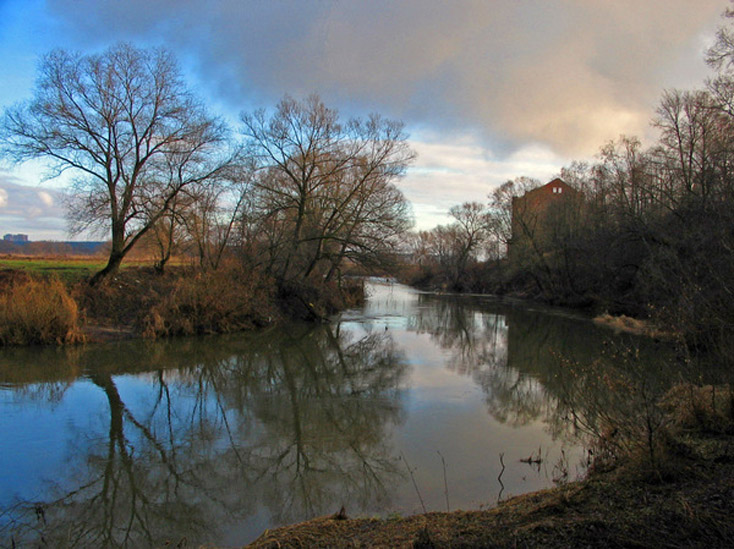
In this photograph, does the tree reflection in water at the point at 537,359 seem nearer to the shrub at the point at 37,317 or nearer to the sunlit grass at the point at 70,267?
the shrub at the point at 37,317

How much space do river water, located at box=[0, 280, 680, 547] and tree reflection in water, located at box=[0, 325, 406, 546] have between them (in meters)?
0.03

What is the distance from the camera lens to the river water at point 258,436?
493 centimetres

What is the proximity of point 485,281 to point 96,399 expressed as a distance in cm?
4640

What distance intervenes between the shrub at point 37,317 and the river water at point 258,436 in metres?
0.72

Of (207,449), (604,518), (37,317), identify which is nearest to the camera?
(604,518)

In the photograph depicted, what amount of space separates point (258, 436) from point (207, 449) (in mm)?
830

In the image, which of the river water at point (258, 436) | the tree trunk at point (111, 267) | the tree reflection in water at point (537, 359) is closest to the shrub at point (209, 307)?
the river water at point (258, 436)

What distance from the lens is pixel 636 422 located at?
4707mm

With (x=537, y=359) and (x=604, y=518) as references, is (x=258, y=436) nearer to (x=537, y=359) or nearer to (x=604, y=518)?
(x=604, y=518)

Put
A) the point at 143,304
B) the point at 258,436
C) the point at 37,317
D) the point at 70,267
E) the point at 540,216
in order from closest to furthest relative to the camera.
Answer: the point at 258,436, the point at 37,317, the point at 143,304, the point at 70,267, the point at 540,216

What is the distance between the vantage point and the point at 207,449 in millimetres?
6621

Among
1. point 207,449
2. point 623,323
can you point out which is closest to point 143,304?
point 207,449

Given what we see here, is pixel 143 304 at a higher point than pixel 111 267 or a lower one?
lower

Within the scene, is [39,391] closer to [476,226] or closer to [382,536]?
[382,536]
